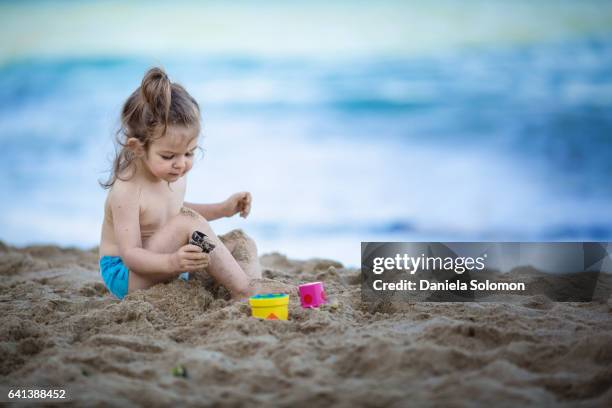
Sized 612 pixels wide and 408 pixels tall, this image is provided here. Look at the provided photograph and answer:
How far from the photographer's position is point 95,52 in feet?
33.8

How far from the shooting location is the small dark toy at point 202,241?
259cm

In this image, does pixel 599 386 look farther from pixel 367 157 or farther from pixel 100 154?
pixel 100 154

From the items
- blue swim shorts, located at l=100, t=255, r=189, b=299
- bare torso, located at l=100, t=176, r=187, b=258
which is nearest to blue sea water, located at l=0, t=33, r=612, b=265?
bare torso, located at l=100, t=176, r=187, b=258

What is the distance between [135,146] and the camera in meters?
2.80

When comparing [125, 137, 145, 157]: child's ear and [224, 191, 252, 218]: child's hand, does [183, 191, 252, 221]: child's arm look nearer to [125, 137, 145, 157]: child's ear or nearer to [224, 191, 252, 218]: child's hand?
[224, 191, 252, 218]: child's hand

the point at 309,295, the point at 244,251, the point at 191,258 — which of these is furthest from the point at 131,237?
the point at 309,295

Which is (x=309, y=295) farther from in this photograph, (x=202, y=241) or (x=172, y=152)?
(x=172, y=152)

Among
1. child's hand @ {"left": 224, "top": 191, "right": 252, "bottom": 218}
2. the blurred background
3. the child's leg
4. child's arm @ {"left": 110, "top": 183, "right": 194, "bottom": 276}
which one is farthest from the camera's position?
the blurred background

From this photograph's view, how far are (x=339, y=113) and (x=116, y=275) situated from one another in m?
6.93

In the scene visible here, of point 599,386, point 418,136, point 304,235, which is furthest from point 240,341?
point 418,136

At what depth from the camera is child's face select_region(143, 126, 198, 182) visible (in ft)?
8.95

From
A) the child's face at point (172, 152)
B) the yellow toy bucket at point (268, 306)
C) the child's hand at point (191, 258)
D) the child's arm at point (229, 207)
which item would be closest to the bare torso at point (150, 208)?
the child's face at point (172, 152)

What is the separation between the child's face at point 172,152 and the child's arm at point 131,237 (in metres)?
0.16

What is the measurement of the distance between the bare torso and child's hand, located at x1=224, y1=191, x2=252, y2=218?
0.89 feet
